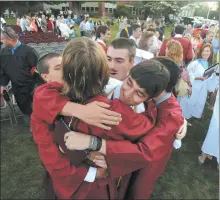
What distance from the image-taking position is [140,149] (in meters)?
1.35

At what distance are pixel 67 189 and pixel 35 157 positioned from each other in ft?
7.48

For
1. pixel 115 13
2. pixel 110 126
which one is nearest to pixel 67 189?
pixel 110 126

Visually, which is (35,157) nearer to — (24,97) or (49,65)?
(24,97)

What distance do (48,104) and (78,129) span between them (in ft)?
0.86

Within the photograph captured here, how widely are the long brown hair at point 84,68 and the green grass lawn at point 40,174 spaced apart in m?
2.37

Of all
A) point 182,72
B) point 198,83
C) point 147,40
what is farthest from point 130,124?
point 147,40

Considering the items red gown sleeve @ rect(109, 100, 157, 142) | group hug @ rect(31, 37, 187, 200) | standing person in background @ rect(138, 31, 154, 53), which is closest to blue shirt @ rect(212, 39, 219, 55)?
standing person in background @ rect(138, 31, 154, 53)

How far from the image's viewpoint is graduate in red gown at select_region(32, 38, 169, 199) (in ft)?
3.90

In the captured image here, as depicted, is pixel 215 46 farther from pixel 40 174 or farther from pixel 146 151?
pixel 146 151

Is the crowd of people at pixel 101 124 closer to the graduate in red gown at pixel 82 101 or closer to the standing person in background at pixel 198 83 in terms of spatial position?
the graduate in red gown at pixel 82 101

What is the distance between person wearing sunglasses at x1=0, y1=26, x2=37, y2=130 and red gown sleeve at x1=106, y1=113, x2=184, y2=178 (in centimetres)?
318

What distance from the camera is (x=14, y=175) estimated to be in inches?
128

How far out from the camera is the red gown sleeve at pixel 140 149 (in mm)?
1329

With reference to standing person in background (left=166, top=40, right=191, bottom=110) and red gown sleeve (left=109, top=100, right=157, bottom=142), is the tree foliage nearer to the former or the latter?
standing person in background (left=166, top=40, right=191, bottom=110)
